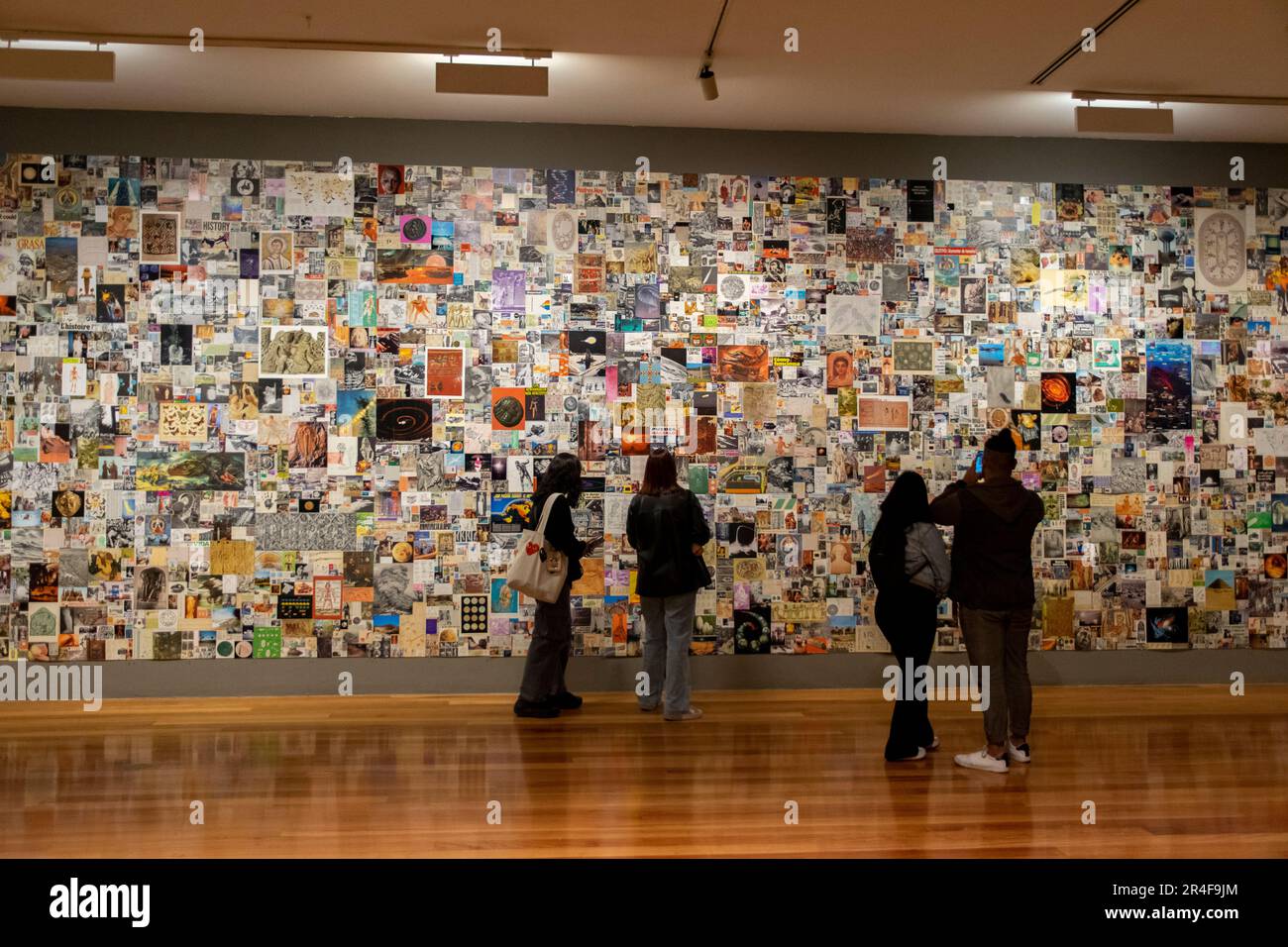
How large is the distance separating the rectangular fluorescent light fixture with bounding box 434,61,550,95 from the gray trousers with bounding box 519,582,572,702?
9.51 ft

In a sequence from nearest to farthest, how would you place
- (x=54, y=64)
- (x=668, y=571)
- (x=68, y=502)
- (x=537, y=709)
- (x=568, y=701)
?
(x=54, y=64)
(x=668, y=571)
(x=537, y=709)
(x=568, y=701)
(x=68, y=502)

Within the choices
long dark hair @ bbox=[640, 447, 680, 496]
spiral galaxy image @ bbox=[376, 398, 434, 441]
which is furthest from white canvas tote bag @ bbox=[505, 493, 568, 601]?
spiral galaxy image @ bbox=[376, 398, 434, 441]

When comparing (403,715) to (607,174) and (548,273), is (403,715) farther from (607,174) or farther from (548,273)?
(607,174)

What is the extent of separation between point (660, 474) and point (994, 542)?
2.13 m

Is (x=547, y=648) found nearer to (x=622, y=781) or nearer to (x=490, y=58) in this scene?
(x=622, y=781)

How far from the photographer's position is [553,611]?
6680 mm

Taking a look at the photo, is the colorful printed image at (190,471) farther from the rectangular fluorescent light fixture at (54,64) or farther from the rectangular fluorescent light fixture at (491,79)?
the rectangular fluorescent light fixture at (491,79)

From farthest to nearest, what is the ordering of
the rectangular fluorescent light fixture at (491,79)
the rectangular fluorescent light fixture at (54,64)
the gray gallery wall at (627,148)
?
the gray gallery wall at (627,148), the rectangular fluorescent light fixture at (491,79), the rectangular fluorescent light fixture at (54,64)

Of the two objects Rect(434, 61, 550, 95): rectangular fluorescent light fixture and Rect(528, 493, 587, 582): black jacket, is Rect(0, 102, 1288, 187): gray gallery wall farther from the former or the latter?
Rect(528, 493, 587, 582): black jacket

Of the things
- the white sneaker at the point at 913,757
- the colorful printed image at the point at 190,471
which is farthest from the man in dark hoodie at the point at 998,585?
the colorful printed image at the point at 190,471

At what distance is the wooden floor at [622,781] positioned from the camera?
436 centimetres

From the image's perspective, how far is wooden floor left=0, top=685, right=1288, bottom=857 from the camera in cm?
436

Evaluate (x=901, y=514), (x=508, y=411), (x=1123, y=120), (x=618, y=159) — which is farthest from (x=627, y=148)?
(x=901, y=514)

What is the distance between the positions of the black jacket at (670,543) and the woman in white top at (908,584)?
1.30 m
